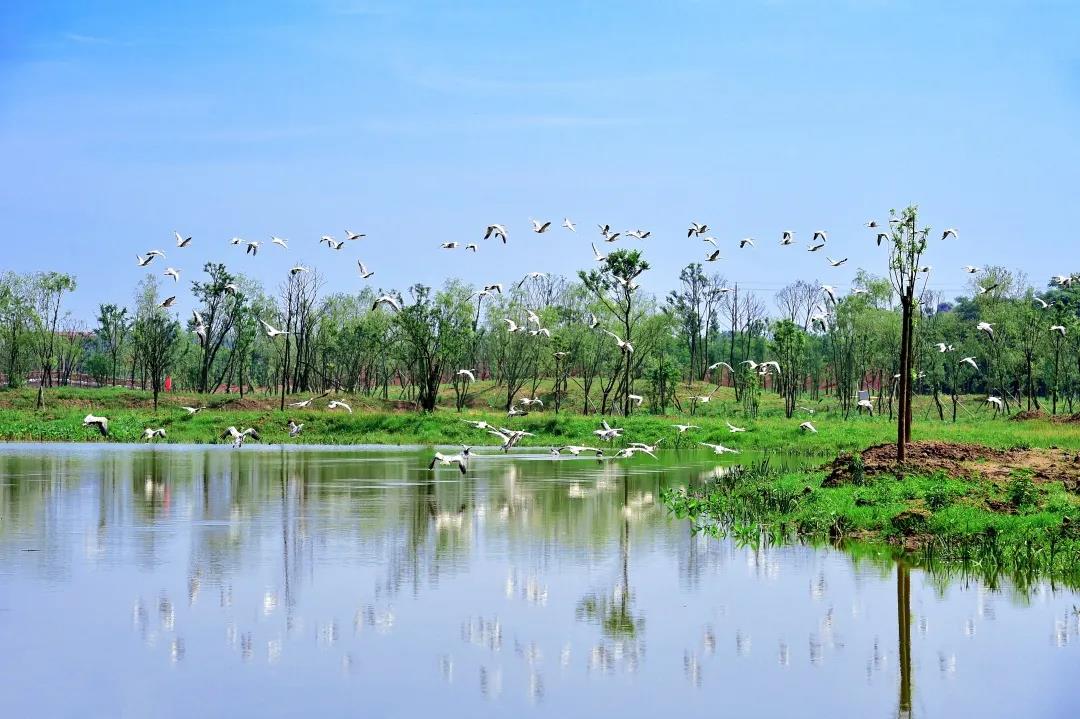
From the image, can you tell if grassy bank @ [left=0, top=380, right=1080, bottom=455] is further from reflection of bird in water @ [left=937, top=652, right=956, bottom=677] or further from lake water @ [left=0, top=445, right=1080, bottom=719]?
reflection of bird in water @ [left=937, top=652, right=956, bottom=677]

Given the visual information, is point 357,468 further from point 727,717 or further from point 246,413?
point 727,717

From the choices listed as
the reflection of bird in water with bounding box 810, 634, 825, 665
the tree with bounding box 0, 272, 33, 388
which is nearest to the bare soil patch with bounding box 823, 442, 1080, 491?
the reflection of bird in water with bounding box 810, 634, 825, 665

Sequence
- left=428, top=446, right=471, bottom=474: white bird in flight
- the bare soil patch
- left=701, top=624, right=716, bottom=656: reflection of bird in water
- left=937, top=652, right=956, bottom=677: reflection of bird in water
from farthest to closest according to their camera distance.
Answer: left=428, top=446, right=471, bottom=474: white bird in flight → the bare soil patch → left=701, top=624, right=716, bottom=656: reflection of bird in water → left=937, top=652, right=956, bottom=677: reflection of bird in water

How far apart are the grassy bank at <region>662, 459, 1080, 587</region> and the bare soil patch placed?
0.47 m

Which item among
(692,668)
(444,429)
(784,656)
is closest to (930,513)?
(784,656)

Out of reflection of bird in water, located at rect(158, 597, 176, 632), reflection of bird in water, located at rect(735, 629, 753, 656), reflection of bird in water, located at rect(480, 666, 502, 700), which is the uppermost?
reflection of bird in water, located at rect(158, 597, 176, 632)

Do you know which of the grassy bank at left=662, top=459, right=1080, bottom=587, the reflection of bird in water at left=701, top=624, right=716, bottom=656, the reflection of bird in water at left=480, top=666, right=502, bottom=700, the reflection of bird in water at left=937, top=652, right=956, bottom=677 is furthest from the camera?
the grassy bank at left=662, top=459, right=1080, bottom=587

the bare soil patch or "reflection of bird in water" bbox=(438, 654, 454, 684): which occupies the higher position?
the bare soil patch

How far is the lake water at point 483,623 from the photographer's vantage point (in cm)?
1245

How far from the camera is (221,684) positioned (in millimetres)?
12711

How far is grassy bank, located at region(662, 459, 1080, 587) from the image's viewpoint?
19.7 m

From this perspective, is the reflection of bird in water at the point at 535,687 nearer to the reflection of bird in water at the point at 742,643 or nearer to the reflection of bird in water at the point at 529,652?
the reflection of bird in water at the point at 529,652

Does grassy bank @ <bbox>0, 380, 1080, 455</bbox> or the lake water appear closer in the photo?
the lake water

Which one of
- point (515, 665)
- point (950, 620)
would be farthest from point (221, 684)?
point (950, 620)
